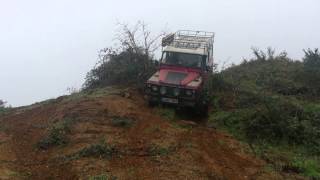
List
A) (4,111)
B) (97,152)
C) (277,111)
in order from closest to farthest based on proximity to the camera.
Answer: (97,152), (277,111), (4,111)

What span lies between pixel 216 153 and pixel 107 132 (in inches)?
131

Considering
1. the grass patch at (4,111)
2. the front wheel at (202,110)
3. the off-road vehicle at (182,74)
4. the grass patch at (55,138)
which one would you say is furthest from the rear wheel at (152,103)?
the grass patch at (4,111)

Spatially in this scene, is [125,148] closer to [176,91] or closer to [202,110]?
[176,91]

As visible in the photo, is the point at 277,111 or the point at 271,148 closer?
the point at 271,148

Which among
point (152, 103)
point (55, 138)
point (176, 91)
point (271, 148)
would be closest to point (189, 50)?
point (176, 91)

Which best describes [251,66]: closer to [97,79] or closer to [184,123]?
[97,79]

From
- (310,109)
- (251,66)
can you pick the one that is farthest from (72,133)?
(251,66)

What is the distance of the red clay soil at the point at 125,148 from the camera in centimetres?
1270

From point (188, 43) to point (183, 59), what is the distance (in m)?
1.09

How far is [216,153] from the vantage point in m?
14.5

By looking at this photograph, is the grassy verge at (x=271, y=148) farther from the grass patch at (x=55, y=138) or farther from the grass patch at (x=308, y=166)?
the grass patch at (x=55, y=138)

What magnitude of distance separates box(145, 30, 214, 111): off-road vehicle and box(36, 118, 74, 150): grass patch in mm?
3576

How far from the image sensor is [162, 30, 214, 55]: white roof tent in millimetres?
19552

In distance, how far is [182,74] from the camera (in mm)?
18922
